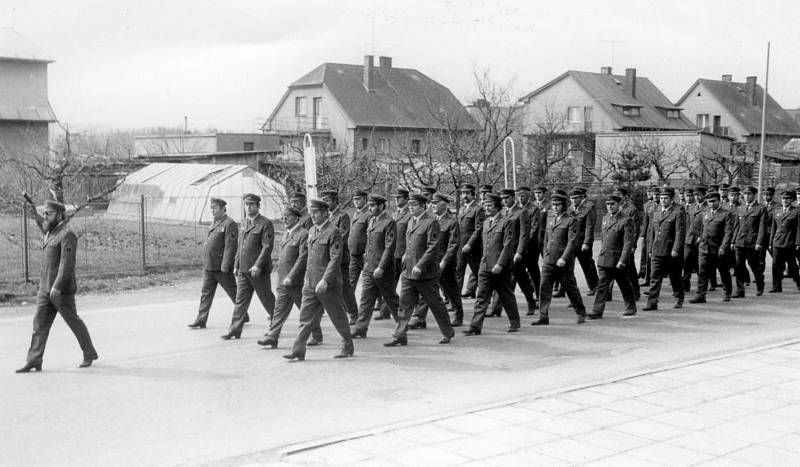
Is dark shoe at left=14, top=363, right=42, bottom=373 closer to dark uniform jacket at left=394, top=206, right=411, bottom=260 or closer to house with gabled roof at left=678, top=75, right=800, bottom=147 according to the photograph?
dark uniform jacket at left=394, top=206, right=411, bottom=260

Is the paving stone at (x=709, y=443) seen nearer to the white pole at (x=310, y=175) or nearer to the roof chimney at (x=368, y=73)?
the white pole at (x=310, y=175)

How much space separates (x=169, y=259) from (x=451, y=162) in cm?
839

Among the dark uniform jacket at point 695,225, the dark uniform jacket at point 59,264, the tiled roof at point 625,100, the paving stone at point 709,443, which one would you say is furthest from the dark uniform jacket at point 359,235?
the tiled roof at point 625,100

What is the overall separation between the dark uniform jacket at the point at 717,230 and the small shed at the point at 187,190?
1611 centimetres

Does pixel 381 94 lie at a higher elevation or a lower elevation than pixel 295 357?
higher

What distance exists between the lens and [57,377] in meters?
8.93

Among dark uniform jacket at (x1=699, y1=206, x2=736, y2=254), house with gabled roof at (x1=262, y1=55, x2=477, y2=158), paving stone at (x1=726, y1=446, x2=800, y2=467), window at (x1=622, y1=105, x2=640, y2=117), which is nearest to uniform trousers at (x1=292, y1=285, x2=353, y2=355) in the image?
paving stone at (x1=726, y1=446, x2=800, y2=467)

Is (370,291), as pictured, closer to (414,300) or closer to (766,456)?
(414,300)

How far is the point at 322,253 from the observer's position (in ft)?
32.9

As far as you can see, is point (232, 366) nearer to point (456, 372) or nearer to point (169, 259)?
point (456, 372)

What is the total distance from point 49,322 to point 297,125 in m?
50.4

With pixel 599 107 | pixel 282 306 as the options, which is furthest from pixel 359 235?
pixel 599 107

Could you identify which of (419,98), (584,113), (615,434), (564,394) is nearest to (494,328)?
(564,394)

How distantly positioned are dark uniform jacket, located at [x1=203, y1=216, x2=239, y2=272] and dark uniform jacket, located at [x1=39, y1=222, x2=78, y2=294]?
108 inches
